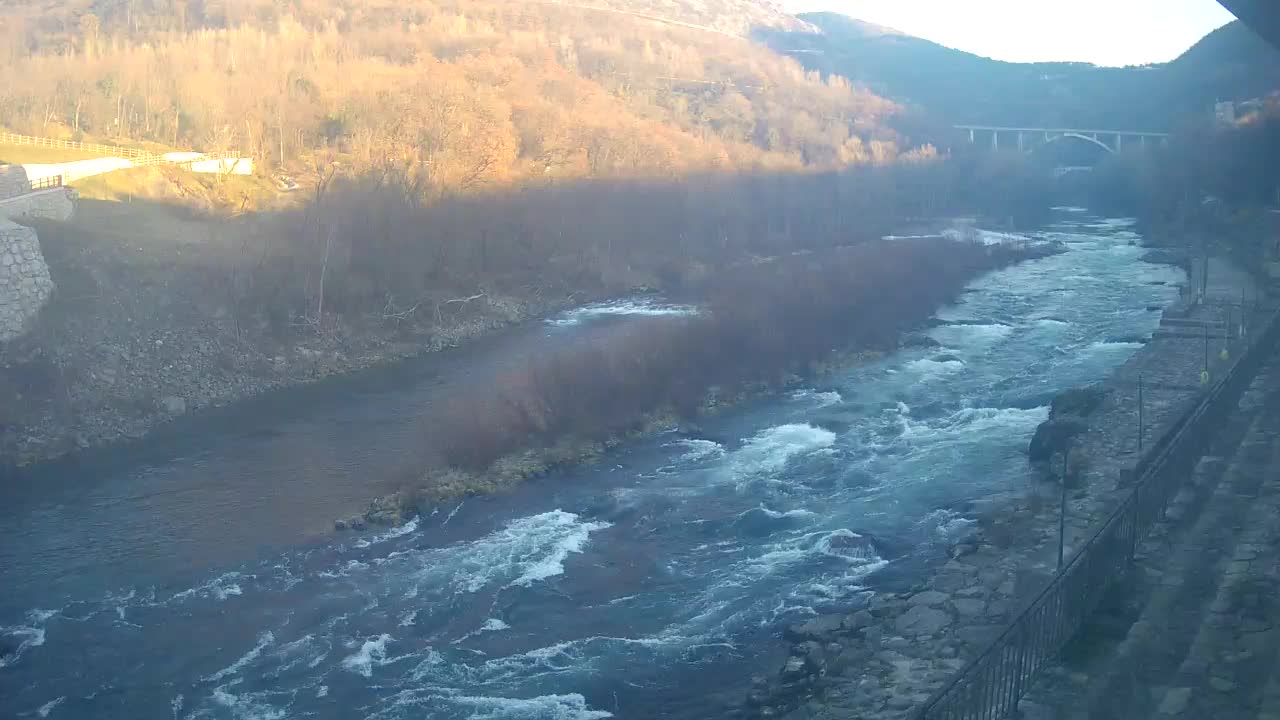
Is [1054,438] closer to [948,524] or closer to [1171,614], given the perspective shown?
[948,524]

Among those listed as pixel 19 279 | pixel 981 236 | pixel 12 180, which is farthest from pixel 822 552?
pixel 981 236

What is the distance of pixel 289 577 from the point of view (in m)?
11.8

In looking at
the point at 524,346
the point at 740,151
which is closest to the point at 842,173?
the point at 740,151

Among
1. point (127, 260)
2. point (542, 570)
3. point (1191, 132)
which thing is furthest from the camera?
point (1191, 132)

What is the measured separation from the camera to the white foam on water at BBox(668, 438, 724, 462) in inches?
614

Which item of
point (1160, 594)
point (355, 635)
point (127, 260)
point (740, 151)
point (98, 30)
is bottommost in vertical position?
point (355, 635)

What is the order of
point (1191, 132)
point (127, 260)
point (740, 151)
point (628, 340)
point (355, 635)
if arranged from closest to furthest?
point (355, 635) < point (628, 340) < point (127, 260) < point (740, 151) < point (1191, 132)

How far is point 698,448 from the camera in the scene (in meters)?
16.0

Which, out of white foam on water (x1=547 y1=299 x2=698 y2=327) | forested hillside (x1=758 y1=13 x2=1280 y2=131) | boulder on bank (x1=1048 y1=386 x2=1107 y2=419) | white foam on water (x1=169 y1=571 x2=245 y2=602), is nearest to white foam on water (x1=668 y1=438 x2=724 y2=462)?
boulder on bank (x1=1048 y1=386 x2=1107 y2=419)

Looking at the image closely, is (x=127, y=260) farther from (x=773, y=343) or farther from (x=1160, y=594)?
(x=1160, y=594)

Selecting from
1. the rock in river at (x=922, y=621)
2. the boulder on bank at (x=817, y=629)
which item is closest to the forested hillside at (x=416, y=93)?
the boulder on bank at (x=817, y=629)

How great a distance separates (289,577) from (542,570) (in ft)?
9.19

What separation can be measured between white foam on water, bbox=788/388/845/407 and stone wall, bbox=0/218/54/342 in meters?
13.8

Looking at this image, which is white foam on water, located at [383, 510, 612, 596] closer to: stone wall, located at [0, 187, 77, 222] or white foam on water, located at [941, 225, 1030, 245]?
stone wall, located at [0, 187, 77, 222]
